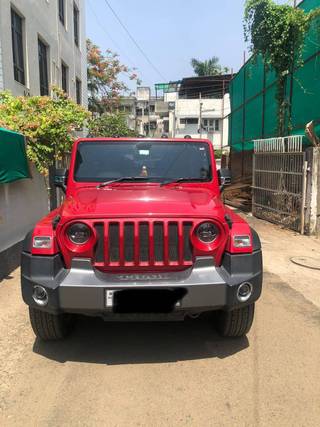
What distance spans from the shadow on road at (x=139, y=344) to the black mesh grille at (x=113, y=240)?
0.99 meters

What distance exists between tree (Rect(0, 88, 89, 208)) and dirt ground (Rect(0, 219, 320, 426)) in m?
3.83

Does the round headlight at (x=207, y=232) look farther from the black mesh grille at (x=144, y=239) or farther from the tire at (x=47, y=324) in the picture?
the tire at (x=47, y=324)

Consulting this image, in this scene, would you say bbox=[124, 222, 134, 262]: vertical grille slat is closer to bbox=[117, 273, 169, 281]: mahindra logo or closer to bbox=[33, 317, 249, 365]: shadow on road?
bbox=[117, 273, 169, 281]: mahindra logo

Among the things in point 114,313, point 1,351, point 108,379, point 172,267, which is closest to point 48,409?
point 108,379

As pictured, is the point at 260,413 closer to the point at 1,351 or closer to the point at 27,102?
the point at 1,351

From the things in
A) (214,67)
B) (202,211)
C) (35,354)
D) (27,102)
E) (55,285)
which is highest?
(214,67)

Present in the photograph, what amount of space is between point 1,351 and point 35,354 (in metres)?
0.33

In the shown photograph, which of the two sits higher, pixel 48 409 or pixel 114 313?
pixel 114 313

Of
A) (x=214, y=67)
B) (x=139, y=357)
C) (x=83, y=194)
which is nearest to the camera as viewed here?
(x=139, y=357)

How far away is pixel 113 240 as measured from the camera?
334 cm

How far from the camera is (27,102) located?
835cm

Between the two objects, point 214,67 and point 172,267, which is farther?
point 214,67

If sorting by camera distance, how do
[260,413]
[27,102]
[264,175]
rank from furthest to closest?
[264,175], [27,102], [260,413]

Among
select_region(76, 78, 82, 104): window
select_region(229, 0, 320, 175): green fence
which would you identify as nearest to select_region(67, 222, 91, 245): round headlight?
select_region(229, 0, 320, 175): green fence
